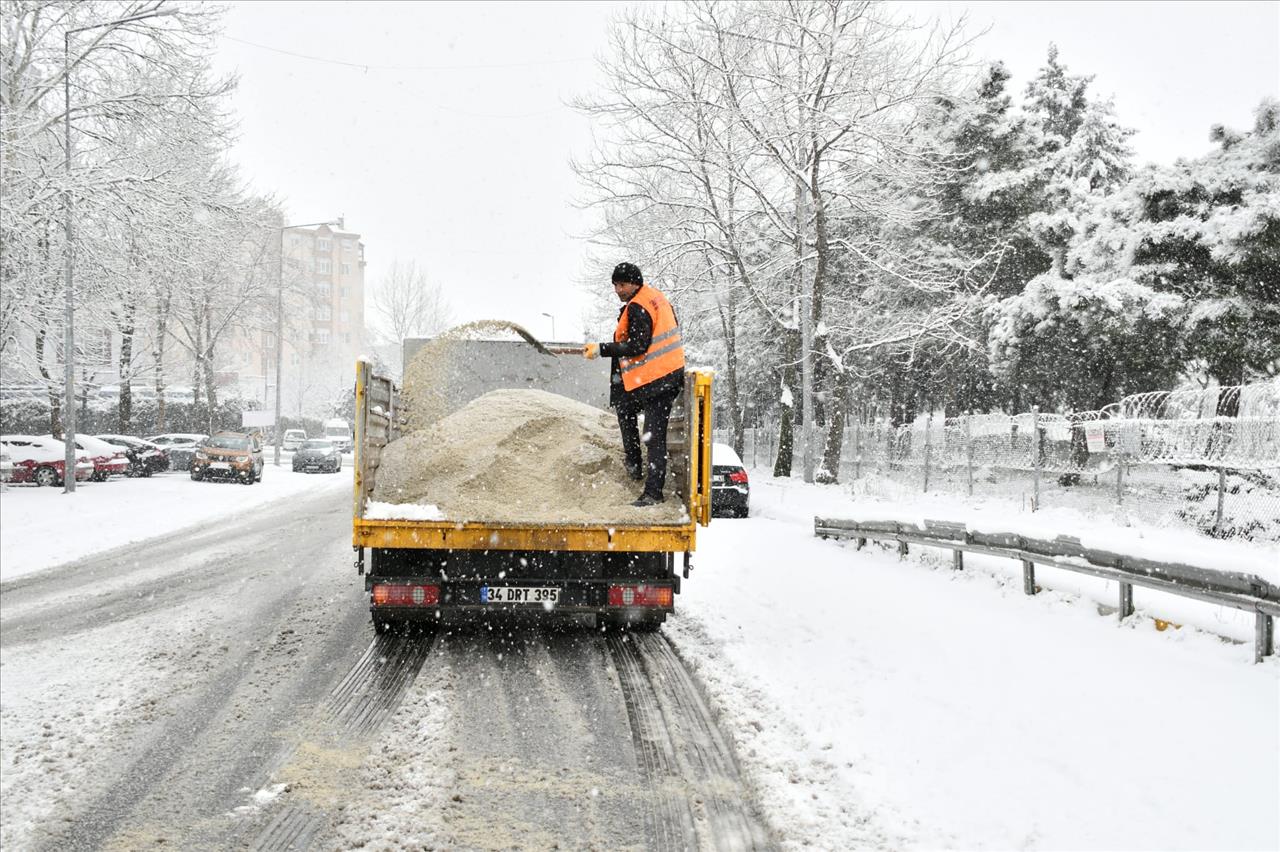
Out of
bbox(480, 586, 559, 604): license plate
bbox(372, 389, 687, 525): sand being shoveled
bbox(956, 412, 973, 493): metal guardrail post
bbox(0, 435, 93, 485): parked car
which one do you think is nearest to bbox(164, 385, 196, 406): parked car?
bbox(0, 435, 93, 485): parked car

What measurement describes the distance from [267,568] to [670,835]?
320 inches

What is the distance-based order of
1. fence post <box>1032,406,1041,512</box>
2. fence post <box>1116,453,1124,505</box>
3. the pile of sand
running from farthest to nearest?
1. fence post <box>1032,406,1041,512</box>
2. fence post <box>1116,453,1124,505</box>
3. the pile of sand

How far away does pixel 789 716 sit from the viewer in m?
5.13

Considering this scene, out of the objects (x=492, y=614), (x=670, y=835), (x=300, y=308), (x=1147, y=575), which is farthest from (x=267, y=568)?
(x=300, y=308)

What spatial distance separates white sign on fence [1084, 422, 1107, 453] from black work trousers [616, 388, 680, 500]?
9572mm

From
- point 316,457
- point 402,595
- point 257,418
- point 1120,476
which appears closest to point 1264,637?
point 402,595

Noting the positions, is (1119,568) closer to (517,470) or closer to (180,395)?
(517,470)

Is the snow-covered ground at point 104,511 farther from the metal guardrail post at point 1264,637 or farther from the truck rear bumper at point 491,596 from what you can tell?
the metal guardrail post at point 1264,637

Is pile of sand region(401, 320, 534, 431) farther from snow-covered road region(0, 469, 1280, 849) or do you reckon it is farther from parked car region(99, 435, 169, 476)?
parked car region(99, 435, 169, 476)

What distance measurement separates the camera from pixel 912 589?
843 cm

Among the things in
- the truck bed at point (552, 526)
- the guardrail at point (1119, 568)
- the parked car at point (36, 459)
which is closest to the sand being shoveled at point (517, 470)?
the truck bed at point (552, 526)

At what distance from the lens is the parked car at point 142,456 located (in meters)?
28.7

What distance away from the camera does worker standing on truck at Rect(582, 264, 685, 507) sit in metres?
6.42

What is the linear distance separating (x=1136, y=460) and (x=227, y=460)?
78.8ft
